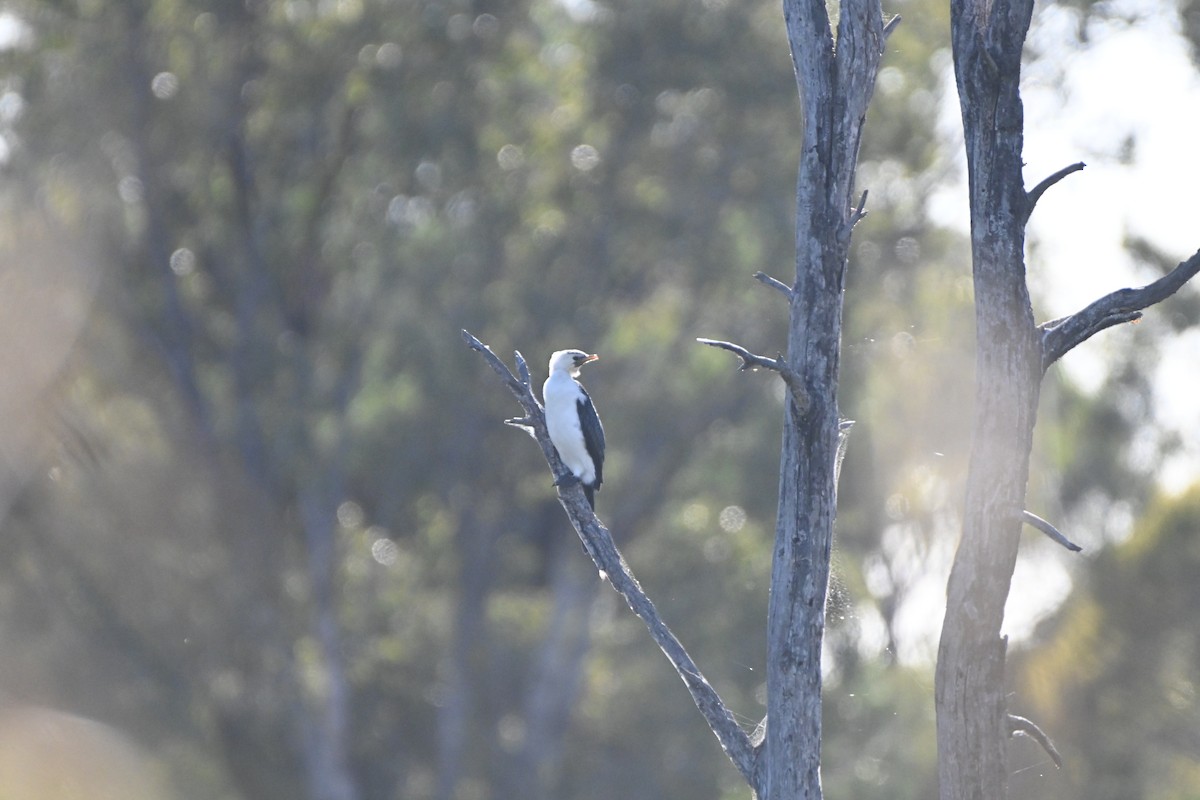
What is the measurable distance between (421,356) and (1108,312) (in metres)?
15.7

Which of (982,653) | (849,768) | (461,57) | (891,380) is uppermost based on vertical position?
(461,57)

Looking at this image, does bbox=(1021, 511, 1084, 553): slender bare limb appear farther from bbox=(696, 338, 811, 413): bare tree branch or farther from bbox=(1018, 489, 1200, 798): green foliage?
bbox=(1018, 489, 1200, 798): green foliage

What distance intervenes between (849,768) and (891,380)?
5600 millimetres

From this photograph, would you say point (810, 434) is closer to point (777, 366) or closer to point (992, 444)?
point (777, 366)

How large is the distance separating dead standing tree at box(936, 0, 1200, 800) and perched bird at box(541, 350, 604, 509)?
412cm

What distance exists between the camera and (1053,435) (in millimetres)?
28531

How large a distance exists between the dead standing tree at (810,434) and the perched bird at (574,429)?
351 centimetres

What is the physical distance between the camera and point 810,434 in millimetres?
7449

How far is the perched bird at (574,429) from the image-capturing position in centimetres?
1123

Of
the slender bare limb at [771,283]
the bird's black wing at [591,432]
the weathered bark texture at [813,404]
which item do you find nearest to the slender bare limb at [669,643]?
the weathered bark texture at [813,404]

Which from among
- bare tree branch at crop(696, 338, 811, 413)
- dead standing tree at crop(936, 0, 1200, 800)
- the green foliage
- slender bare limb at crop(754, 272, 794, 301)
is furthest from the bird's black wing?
the green foliage

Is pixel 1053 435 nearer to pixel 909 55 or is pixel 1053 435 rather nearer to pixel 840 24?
pixel 909 55

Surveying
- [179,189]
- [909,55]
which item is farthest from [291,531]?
[909,55]

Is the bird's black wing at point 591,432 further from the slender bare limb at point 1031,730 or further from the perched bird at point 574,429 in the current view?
the slender bare limb at point 1031,730
